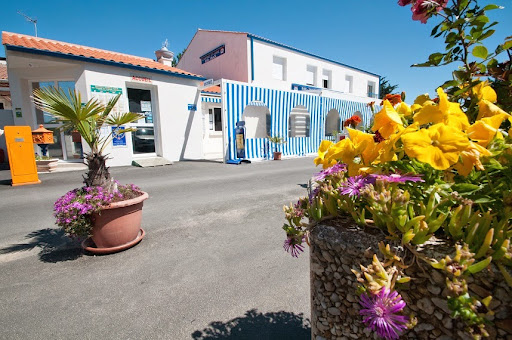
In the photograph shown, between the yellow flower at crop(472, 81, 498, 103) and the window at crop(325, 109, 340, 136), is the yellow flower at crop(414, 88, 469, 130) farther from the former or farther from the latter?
the window at crop(325, 109, 340, 136)

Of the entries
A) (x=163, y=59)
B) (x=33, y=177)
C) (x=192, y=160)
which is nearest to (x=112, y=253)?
(x=33, y=177)

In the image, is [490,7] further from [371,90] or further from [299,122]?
[371,90]

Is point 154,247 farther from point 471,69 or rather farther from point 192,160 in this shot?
point 192,160

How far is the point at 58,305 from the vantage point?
2250 millimetres

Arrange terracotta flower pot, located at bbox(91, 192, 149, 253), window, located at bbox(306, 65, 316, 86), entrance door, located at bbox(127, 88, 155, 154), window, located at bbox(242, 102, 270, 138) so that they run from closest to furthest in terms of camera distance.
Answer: terracotta flower pot, located at bbox(91, 192, 149, 253) < entrance door, located at bbox(127, 88, 155, 154) < window, located at bbox(242, 102, 270, 138) < window, located at bbox(306, 65, 316, 86)

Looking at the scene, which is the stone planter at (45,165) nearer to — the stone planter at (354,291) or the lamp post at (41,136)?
the lamp post at (41,136)

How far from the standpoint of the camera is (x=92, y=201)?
2922 millimetres

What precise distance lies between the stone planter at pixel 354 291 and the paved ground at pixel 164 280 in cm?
102

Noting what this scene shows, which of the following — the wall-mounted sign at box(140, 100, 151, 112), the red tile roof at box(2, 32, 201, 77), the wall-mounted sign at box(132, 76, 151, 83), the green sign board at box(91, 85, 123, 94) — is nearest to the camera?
the red tile roof at box(2, 32, 201, 77)

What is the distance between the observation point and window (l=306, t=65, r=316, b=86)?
18378 mm

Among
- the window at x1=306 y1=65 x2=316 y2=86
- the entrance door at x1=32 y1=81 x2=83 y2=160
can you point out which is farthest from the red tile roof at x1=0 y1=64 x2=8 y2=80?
the window at x1=306 y1=65 x2=316 y2=86

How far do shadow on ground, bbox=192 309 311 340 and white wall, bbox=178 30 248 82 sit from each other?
1481 cm

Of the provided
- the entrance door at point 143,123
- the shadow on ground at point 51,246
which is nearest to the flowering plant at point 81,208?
the shadow on ground at point 51,246

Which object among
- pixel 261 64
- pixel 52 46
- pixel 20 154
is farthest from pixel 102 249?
pixel 261 64
